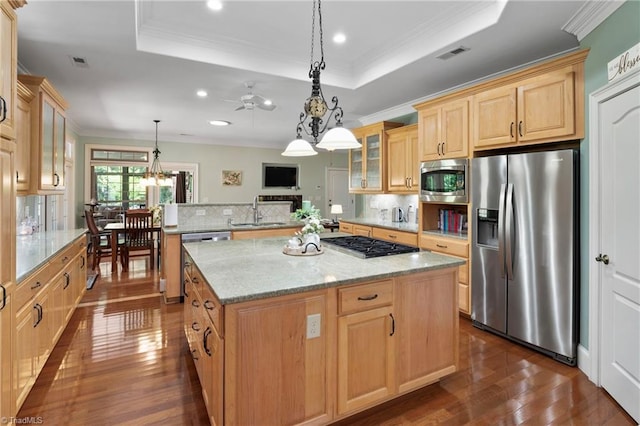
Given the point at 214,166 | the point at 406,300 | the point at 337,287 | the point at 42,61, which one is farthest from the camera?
the point at 214,166

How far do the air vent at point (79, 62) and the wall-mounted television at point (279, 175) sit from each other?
5.45 m

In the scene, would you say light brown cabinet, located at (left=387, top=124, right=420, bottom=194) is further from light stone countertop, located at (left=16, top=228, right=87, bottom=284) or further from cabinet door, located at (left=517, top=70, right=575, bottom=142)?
light stone countertop, located at (left=16, top=228, right=87, bottom=284)

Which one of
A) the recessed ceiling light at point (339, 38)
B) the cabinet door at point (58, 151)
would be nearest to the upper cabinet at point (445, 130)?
the recessed ceiling light at point (339, 38)

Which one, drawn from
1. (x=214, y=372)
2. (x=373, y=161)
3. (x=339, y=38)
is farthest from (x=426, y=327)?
(x=373, y=161)

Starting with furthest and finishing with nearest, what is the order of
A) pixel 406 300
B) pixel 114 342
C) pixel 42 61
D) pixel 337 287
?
pixel 42 61 → pixel 114 342 → pixel 406 300 → pixel 337 287

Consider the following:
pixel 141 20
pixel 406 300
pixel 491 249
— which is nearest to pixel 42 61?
pixel 141 20

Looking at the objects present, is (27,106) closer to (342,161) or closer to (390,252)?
(390,252)

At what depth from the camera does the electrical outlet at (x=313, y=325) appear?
1.73m

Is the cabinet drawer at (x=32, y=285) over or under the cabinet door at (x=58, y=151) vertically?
under

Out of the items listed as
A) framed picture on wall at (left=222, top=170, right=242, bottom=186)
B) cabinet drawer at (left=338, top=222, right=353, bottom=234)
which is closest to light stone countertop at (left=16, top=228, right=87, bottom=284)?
cabinet drawer at (left=338, top=222, right=353, bottom=234)

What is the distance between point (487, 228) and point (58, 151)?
4.45 meters

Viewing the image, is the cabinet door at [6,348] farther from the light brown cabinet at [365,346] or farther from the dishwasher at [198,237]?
the dishwasher at [198,237]

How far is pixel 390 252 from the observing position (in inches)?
94.1

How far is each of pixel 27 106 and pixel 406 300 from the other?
3375 mm
